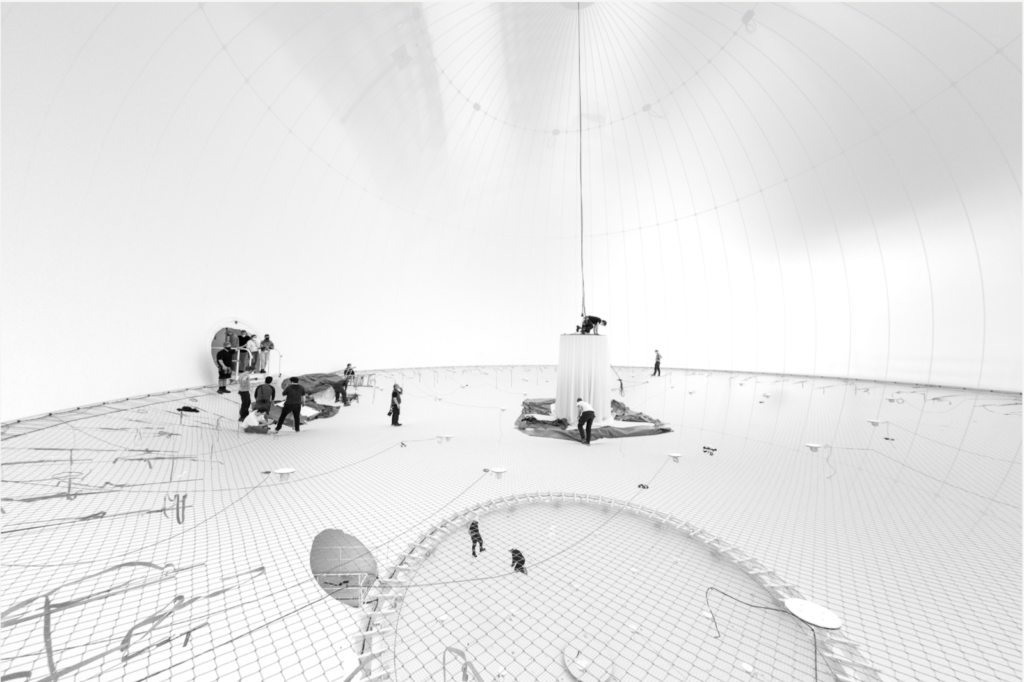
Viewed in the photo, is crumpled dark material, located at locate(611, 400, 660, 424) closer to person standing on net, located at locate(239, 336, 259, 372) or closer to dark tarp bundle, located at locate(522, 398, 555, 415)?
dark tarp bundle, located at locate(522, 398, 555, 415)

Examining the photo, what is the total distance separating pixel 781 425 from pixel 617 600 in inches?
301

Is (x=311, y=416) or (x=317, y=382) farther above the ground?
(x=317, y=382)

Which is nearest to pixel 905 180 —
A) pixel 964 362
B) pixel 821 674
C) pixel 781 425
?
pixel 964 362

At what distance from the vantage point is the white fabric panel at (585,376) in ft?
30.7

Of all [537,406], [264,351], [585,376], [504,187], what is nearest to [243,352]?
[264,351]

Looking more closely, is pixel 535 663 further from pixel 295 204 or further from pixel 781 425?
pixel 295 204

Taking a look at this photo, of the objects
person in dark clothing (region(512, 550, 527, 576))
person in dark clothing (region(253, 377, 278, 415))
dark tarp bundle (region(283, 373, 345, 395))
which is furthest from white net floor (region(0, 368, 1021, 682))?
dark tarp bundle (region(283, 373, 345, 395))

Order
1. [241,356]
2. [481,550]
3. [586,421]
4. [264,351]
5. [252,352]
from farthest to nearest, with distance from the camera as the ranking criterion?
1. [264,351]
2. [252,352]
3. [241,356]
4. [586,421]
5. [481,550]

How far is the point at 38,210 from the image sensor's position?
6.16 m

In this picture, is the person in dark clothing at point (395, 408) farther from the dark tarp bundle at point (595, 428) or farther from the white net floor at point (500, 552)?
the dark tarp bundle at point (595, 428)

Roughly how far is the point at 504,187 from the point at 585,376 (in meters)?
12.7

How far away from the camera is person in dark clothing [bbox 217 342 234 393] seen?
10.4 metres

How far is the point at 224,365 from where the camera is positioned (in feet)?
34.0

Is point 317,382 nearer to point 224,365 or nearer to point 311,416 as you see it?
point 311,416
